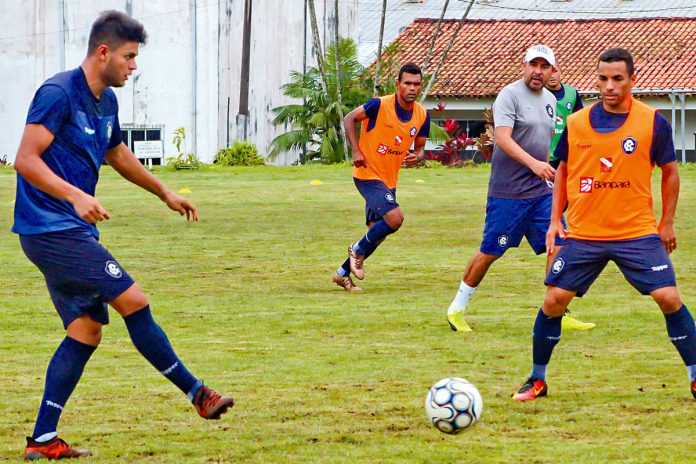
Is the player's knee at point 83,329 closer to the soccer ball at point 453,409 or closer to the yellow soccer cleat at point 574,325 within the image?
the soccer ball at point 453,409

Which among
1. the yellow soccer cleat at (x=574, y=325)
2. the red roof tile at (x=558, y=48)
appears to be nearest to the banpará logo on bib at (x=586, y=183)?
the yellow soccer cleat at (x=574, y=325)

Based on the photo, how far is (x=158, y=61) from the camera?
43.1 m

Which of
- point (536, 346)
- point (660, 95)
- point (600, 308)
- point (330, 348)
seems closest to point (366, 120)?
point (600, 308)

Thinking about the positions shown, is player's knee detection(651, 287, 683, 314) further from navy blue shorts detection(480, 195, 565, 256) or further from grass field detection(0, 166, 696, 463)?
navy blue shorts detection(480, 195, 565, 256)

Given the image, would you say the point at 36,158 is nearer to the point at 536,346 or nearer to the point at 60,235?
the point at 60,235

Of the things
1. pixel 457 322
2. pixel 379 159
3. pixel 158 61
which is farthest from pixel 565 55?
pixel 457 322

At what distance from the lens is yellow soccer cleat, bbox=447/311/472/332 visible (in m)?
9.91

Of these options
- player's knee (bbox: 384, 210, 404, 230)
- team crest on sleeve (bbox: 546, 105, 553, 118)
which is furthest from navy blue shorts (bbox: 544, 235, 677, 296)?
player's knee (bbox: 384, 210, 404, 230)

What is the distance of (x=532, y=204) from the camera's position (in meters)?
9.90

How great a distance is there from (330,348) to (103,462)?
3.42 metres

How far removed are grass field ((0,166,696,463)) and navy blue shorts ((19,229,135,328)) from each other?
73 centimetres

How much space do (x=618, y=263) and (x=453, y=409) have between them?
143 cm

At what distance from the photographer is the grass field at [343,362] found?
6301 millimetres

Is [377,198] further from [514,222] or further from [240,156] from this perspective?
[240,156]
